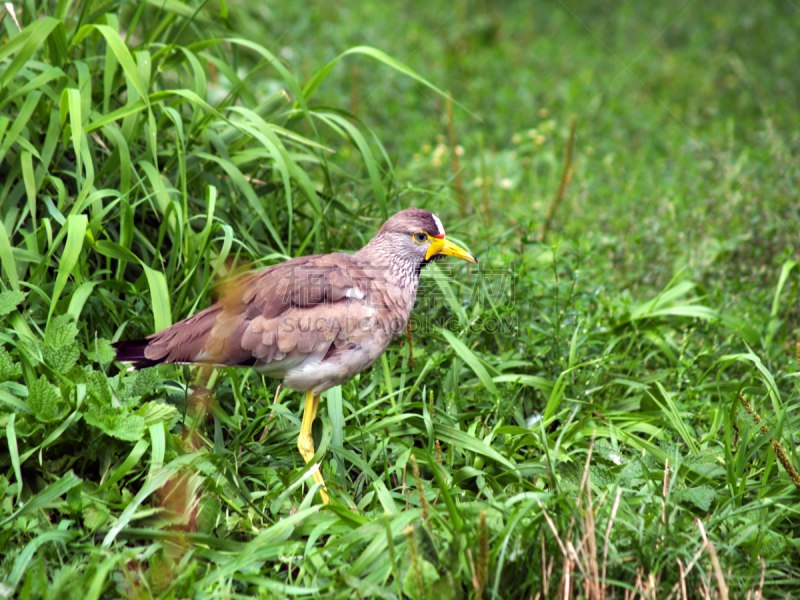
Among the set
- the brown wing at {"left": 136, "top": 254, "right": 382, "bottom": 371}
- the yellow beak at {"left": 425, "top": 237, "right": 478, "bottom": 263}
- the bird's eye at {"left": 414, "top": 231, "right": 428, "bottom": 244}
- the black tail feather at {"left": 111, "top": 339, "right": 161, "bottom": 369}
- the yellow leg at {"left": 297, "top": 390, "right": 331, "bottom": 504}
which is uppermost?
the bird's eye at {"left": 414, "top": 231, "right": 428, "bottom": 244}

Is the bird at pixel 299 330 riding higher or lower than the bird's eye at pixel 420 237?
lower

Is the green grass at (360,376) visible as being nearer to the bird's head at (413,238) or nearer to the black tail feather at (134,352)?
the black tail feather at (134,352)

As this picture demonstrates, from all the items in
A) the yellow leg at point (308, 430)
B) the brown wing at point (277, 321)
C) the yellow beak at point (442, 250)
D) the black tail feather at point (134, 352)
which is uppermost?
Answer: the yellow beak at point (442, 250)

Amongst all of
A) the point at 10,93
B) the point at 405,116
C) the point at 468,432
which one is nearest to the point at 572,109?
the point at 405,116

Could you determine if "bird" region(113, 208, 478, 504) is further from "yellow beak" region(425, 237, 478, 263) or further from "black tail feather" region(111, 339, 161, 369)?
"yellow beak" region(425, 237, 478, 263)

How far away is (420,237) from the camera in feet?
10.4

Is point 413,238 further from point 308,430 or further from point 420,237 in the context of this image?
point 308,430

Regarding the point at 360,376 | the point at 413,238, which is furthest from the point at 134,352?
the point at 413,238

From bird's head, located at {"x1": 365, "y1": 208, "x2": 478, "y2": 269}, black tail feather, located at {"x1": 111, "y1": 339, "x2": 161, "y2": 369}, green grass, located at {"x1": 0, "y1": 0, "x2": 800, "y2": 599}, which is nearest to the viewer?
green grass, located at {"x1": 0, "y1": 0, "x2": 800, "y2": 599}

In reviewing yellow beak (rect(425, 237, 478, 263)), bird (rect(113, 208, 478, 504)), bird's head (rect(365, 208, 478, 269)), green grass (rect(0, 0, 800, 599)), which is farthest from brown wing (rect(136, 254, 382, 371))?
yellow beak (rect(425, 237, 478, 263))

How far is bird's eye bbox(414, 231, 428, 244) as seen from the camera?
3.16 m

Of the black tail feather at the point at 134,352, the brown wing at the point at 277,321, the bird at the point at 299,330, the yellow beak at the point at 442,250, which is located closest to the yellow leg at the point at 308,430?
the bird at the point at 299,330

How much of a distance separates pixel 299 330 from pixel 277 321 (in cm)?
11

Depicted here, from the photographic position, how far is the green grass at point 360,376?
2203mm
